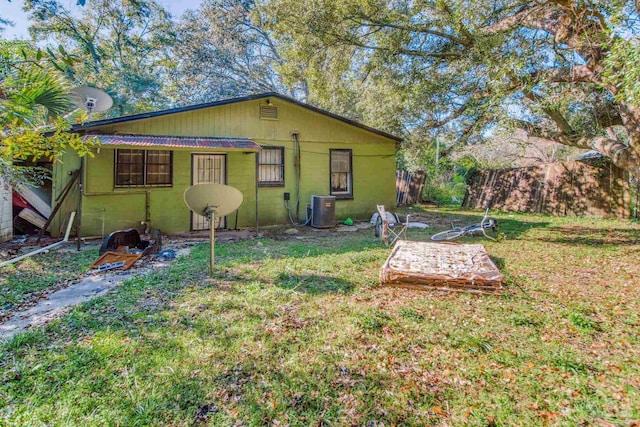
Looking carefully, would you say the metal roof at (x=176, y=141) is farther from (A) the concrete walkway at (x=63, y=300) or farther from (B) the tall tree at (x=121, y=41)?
(B) the tall tree at (x=121, y=41)

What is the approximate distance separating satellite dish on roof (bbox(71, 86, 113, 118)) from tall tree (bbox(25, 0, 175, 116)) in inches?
321

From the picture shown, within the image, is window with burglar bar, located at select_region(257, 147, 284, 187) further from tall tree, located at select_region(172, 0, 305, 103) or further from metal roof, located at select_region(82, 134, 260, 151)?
tall tree, located at select_region(172, 0, 305, 103)

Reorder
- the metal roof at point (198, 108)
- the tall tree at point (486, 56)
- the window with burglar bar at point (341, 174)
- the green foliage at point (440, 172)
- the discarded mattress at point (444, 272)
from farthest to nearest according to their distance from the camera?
the green foliage at point (440, 172) < the window with burglar bar at point (341, 174) < the metal roof at point (198, 108) < the tall tree at point (486, 56) < the discarded mattress at point (444, 272)

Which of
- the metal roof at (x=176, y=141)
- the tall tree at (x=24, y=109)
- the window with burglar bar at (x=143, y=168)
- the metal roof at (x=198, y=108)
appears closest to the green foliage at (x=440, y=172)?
the metal roof at (x=198, y=108)

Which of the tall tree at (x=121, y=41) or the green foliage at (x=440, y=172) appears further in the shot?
the tall tree at (x=121, y=41)

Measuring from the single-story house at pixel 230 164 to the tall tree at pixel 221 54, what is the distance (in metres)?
9.88

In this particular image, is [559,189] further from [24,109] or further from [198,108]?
[24,109]

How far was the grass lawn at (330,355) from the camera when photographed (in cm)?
209

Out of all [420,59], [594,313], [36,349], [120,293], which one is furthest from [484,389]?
[420,59]

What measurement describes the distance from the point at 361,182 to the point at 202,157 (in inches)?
190

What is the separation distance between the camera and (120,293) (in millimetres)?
4078

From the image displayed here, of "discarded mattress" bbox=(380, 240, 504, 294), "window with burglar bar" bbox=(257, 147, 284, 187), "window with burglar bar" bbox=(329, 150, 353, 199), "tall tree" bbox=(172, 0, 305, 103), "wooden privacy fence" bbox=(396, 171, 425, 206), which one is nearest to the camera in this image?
"discarded mattress" bbox=(380, 240, 504, 294)

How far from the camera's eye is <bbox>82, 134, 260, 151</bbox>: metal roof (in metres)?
6.79

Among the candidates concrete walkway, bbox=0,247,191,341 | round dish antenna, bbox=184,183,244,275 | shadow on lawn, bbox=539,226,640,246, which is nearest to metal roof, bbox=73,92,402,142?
concrete walkway, bbox=0,247,191,341
